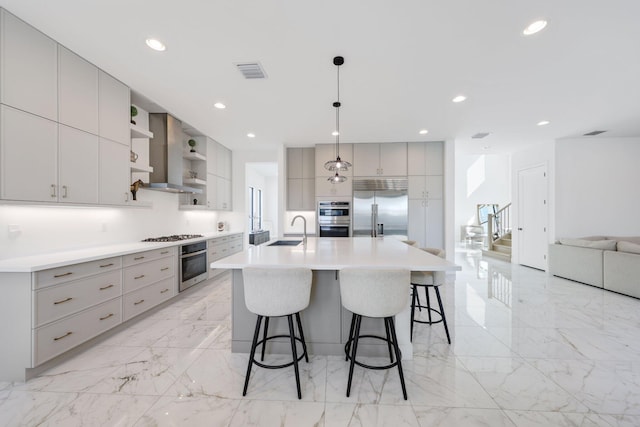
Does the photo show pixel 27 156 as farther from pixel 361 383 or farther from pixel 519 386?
pixel 519 386

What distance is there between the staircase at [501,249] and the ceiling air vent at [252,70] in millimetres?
7317

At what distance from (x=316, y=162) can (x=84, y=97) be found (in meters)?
3.72

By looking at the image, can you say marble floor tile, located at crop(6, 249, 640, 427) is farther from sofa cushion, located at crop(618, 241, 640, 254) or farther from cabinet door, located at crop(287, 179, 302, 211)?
cabinet door, located at crop(287, 179, 302, 211)

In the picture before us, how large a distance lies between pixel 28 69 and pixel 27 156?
716 mm

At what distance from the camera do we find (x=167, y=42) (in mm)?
2236

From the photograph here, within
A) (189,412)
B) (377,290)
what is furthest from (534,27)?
(189,412)

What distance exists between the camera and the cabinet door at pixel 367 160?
535 centimetres

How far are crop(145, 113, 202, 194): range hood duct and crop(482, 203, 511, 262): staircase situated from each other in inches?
307

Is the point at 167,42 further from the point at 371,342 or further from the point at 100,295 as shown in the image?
the point at 371,342

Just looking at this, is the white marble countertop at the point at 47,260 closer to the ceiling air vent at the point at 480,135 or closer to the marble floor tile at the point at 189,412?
the marble floor tile at the point at 189,412

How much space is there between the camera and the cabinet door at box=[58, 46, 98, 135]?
2.31 metres

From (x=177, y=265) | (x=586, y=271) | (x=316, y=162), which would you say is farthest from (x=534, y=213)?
(x=177, y=265)

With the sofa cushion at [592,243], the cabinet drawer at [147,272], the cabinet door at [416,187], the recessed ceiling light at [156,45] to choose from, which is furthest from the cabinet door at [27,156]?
the sofa cushion at [592,243]

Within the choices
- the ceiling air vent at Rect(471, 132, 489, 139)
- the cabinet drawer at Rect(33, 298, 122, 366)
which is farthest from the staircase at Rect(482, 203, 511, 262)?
the cabinet drawer at Rect(33, 298, 122, 366)
